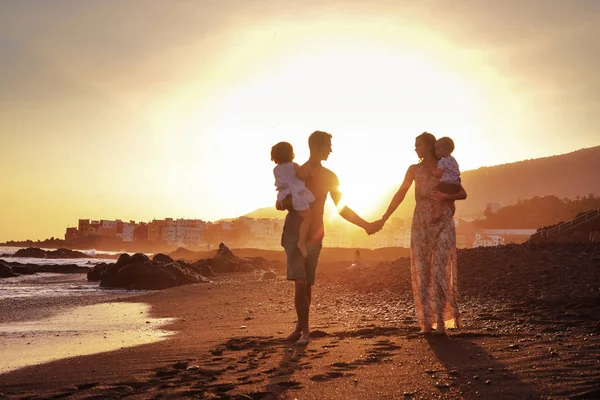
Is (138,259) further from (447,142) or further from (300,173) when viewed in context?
(447,142)

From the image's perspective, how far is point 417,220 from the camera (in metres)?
6.76

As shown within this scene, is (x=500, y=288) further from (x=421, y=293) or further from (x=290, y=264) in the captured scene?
(x=290, y=264)

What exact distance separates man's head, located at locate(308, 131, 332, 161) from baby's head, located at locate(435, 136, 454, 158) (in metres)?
1.24

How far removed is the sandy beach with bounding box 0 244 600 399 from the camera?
13.3 ft

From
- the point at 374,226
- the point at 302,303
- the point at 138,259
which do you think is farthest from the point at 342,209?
the point at 138,259

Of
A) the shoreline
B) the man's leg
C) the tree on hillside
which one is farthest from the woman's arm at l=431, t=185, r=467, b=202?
the tree on hillside

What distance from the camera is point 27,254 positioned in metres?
73.4

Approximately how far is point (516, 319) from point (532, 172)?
196m

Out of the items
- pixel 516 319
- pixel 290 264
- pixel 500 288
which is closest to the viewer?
pixel 290 264

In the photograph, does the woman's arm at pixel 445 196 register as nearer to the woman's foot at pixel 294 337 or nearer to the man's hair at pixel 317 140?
the man's hair at pixel 317 140

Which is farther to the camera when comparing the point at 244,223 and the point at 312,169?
the point at 244,223

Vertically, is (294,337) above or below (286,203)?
below

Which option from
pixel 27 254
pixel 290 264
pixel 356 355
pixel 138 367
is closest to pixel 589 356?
pixel 356 355

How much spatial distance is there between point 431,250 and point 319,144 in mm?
1761
